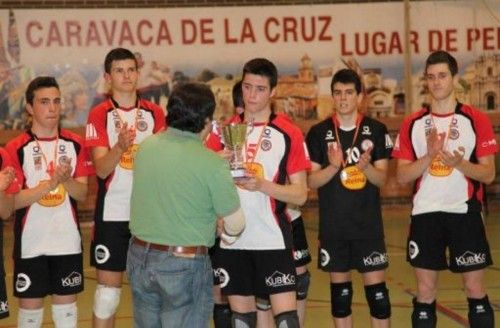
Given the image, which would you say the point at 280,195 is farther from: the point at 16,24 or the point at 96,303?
the point at 16,24

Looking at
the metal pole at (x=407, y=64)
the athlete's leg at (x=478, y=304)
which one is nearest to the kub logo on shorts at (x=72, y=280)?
the athlete's leg at (x=478, y=304)

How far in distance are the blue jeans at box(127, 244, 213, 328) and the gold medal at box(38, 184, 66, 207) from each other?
140cm

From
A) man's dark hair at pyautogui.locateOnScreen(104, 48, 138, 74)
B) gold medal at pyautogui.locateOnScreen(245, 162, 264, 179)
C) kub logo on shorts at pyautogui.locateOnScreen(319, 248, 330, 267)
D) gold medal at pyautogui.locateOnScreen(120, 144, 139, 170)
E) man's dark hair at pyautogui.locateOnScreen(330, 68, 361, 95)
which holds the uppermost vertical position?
man's dark hair at pyautogui.locateOnScreen(104, 48, 138, 74)

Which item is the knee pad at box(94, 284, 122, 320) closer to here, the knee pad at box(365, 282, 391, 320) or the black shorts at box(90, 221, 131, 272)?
the black shorts at box(90, 221, 131, 272)

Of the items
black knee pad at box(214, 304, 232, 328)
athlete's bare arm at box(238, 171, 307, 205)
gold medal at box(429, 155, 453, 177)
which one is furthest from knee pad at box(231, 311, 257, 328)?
gold medal at box(429, 155, 453, 177)

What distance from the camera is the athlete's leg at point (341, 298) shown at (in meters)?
6.28

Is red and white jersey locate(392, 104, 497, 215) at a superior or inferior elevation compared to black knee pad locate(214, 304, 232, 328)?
superior

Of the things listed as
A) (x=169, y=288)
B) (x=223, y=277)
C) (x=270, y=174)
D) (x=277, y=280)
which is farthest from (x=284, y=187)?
(x=169, y=288)

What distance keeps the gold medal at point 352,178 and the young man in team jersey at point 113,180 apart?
50.9 inches

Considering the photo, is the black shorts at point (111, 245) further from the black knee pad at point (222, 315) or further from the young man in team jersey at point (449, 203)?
the young man in team jersey at point (449, 203)

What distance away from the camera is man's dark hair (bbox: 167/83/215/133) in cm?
462

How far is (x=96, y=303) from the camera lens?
621 cm

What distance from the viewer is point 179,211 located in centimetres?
459

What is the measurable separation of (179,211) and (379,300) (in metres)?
2.08
